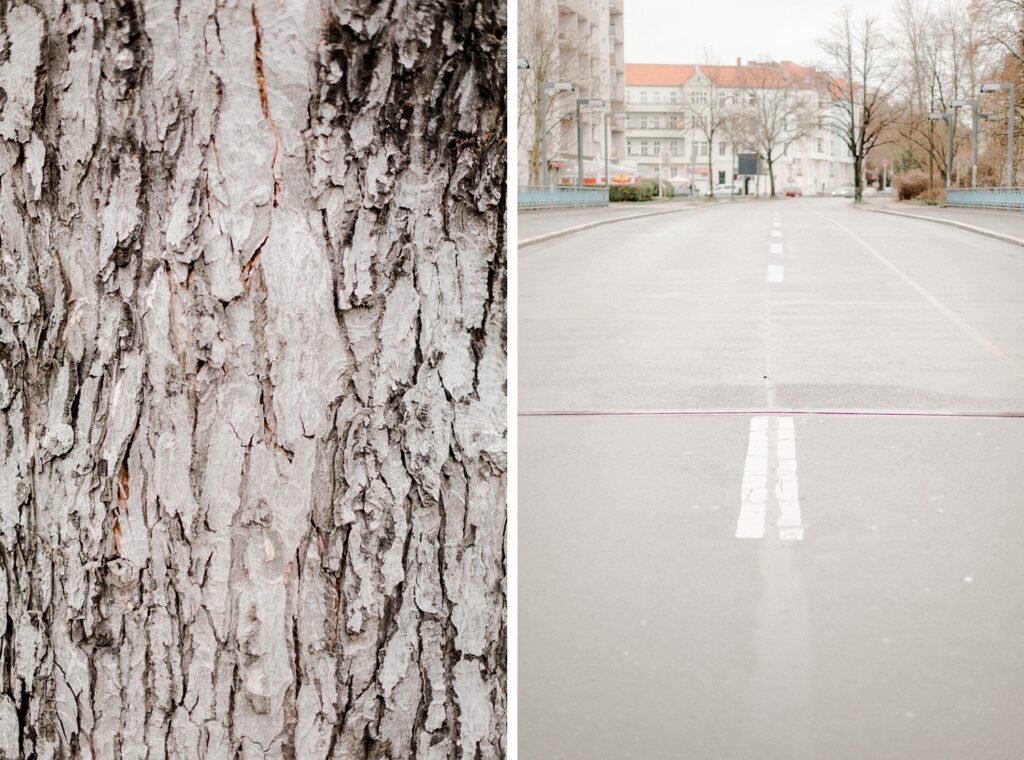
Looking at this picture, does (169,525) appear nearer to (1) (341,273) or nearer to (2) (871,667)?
(1) (341,273)

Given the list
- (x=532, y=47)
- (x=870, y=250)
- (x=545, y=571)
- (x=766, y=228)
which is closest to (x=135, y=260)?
(x=545, y=571)

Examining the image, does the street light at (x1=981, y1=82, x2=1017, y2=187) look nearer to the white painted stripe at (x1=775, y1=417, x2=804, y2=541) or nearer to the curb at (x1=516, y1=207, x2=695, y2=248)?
the curb at (x1=516, y1=207, x2=695, y2=248)

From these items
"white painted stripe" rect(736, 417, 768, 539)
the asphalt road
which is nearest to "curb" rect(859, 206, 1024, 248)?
the asphalt road

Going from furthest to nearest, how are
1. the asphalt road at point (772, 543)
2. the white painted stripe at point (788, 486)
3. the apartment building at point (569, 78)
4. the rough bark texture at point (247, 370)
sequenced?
the apartment building at point (569, 78) < the white painted stripe at point (788, 486) < the asphalt road at point (772, 543) < the rough bark texture at point (247, 370)

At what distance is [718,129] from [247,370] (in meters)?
97.4

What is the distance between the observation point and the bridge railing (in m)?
37.3

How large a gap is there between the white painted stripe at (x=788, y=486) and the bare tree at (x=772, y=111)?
81594 millimetres

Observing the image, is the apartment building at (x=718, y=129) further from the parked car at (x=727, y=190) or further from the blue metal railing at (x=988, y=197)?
the blue metal railing at (x=988, y=197)

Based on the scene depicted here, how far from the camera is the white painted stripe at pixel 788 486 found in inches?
193

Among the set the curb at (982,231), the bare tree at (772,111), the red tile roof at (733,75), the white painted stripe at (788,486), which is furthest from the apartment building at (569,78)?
the white painted stripe at (788,486)

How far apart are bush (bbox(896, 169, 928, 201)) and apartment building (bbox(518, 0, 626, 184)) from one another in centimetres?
1531

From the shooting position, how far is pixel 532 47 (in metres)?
51.2

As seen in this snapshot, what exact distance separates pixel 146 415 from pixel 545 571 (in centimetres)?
334

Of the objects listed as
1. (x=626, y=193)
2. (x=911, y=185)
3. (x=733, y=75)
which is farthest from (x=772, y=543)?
(x=733, y=75)
